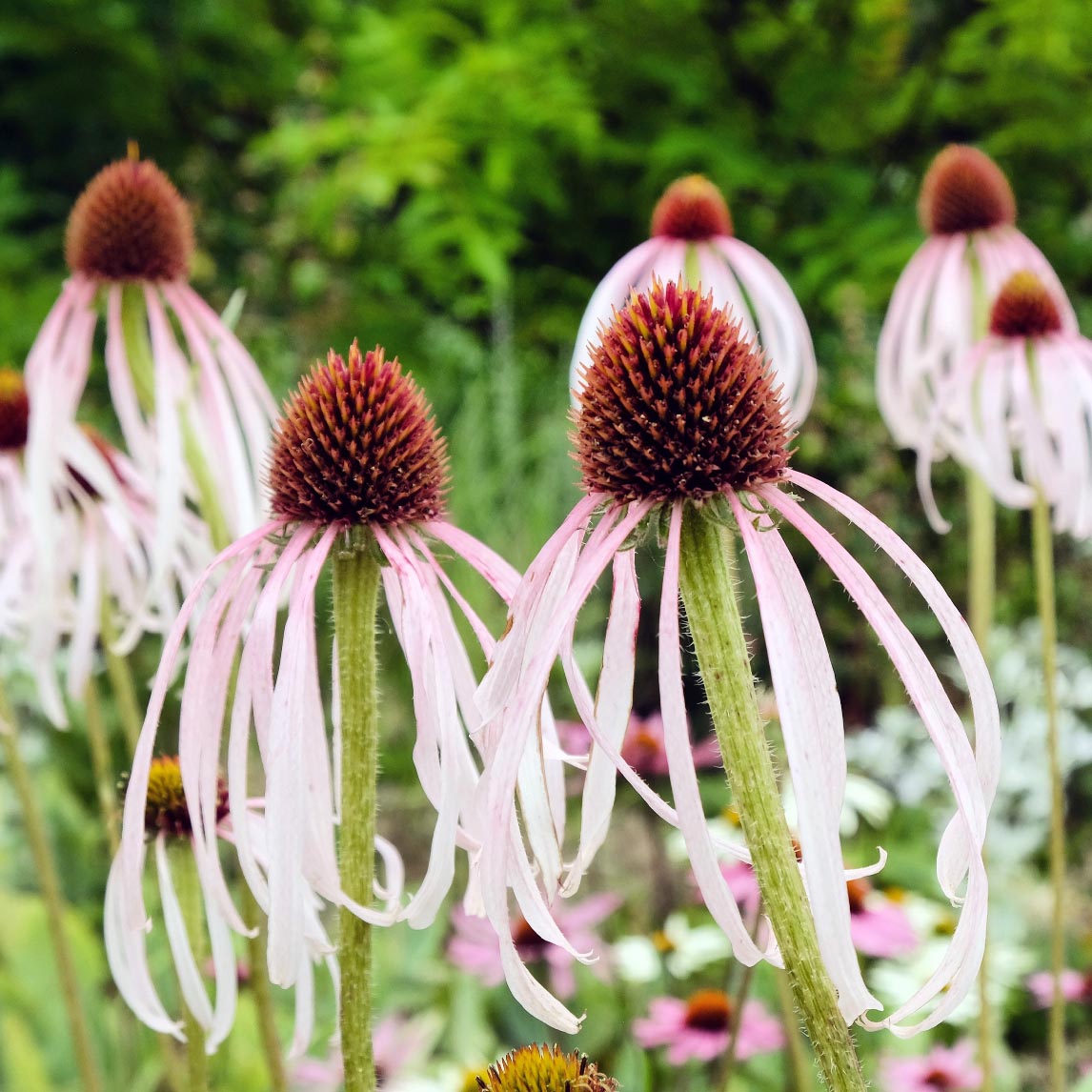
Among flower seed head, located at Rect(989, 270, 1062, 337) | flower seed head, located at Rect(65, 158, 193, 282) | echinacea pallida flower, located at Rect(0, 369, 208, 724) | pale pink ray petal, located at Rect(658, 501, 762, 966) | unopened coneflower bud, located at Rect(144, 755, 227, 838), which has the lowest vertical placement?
unopened coneflower bud, located at Rect(144, 755, 227, 838)

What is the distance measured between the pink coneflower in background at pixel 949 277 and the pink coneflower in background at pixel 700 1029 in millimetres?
644

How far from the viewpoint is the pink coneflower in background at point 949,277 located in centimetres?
128

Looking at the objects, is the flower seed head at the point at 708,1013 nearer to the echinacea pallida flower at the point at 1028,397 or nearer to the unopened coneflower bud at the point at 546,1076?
the echinacea pallida flower at the point at 1028,397

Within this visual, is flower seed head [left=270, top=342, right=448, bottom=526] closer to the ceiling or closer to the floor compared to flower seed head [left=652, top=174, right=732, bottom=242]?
closer to the floor

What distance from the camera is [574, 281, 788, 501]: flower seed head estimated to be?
0.47 m

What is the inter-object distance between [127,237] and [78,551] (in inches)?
11.2

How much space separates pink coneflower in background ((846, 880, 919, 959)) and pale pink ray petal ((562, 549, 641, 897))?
0.69m

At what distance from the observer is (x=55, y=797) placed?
217 cm

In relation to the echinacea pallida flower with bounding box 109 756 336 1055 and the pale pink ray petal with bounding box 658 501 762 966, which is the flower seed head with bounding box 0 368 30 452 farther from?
the pale pink ray petal with bounding box 658 501 762 966

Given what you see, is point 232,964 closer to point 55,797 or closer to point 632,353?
point 632,353

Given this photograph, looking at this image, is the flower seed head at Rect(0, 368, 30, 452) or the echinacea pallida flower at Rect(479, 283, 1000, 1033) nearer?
the echinacea pallida flower at Rect(479, 283, 1000, 1033)

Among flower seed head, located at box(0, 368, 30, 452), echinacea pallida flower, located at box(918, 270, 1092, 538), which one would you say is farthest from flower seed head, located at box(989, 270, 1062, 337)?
flower seed head, located at box(0, 368, 30, 452)

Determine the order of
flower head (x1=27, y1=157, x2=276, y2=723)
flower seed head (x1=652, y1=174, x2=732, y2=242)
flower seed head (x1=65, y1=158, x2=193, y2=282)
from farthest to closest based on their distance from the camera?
flower seed head (x1=652, y1=174, x2=732, y2=242) → flower seed head (x1=65, y1=158, x2=193, y2=282) → flower head (x1=27, y1=157, x2=276, y2=723)

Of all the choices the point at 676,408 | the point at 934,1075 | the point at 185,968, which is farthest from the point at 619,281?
the point at 934,1075
